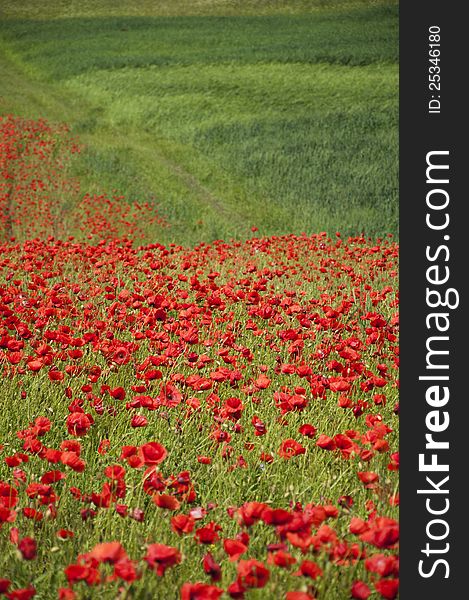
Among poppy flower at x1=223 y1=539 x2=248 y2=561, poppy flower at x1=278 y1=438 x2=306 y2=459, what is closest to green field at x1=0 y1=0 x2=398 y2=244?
poppy flower at x1=278 y1=438 x2=306 y2=459

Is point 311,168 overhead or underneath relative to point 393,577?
overhead

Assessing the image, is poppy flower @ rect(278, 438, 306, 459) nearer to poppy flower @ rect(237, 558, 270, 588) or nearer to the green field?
poppy flower @ rect(237, 558, 270, 588)

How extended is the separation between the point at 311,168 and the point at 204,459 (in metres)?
13.6

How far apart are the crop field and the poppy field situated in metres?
0.01

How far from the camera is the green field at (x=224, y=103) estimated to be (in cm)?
1393

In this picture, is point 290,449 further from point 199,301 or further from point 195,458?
point 199,301

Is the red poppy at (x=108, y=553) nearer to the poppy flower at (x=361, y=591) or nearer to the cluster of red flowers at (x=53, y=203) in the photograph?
the poppy flower at (x=361, y=591)

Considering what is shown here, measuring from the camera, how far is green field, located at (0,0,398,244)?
13.9 metres

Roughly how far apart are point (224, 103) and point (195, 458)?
19.0 metres

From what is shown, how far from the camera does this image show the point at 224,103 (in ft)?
66.4

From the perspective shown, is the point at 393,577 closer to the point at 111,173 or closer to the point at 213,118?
the point at 111,173

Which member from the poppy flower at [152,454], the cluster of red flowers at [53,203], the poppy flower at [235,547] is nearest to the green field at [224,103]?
the cluster of red flowers at [53,203]

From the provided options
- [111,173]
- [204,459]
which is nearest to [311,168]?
[111,173]

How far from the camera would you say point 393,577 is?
1596mm
